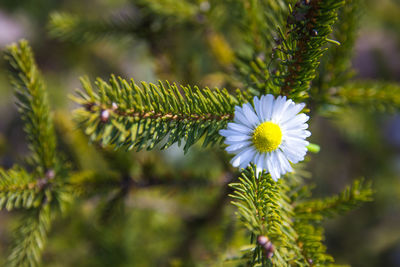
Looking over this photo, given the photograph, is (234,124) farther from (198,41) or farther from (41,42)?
(41,42)

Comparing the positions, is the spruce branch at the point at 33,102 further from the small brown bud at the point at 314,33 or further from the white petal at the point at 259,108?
the small brown bud at the point at 314,33

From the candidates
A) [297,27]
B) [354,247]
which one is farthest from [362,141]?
[297,27]

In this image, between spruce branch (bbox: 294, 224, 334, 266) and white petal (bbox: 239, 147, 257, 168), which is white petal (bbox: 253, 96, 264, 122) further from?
spruce branch (bbox: 294, 224, 334, 266)

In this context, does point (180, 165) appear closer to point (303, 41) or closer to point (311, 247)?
point (311, 247)

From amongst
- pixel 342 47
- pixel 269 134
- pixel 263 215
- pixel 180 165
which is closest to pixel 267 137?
pixel 269 134

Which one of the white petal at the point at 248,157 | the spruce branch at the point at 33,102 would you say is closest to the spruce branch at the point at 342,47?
the white petal at the point at 248,157

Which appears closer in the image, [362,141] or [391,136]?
[362,141]
